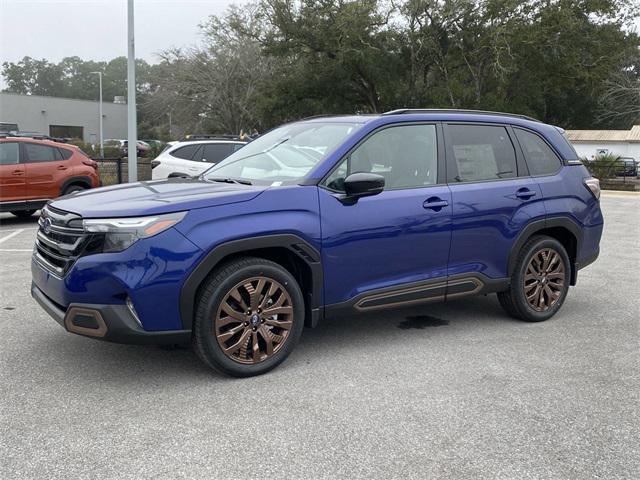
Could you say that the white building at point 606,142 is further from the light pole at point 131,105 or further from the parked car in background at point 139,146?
the light pole at point 131,105

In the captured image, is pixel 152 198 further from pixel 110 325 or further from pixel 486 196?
pixel 486 196

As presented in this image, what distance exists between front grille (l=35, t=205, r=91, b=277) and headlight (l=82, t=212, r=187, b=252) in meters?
0.11

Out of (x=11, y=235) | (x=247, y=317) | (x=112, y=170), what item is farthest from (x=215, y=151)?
(x=247, y=317)

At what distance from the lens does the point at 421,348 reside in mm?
4773

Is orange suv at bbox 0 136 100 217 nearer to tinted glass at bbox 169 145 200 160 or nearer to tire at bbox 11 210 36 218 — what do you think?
tire at bbox 11 210 36 218

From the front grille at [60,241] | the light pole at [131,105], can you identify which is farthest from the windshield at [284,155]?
the light pole at [131,105]

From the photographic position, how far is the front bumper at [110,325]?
11.9ft

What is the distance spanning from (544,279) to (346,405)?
2.66 metres

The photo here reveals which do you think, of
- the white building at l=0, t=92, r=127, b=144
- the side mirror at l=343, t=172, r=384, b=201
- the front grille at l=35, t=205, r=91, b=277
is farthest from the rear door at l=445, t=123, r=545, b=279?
the white building at l=0, t=92, r=127, b=144

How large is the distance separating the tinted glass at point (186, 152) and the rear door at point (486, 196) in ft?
31.5

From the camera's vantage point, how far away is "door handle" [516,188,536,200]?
207 inches

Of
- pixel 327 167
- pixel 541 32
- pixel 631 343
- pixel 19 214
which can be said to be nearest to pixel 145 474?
pixel 327 167

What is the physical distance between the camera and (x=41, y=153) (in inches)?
474

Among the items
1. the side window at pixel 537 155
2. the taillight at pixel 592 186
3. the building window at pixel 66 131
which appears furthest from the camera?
the building window at pixel 66 131
